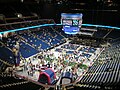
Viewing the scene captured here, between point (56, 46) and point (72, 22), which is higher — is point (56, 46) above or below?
below

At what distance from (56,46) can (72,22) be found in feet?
21.9

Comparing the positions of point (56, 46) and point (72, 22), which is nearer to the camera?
point (56, 46)

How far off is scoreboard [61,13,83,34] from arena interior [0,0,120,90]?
87.2 inches

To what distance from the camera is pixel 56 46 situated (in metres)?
35.4

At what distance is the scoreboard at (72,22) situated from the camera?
37312mm

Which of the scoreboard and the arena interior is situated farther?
the scoreboard

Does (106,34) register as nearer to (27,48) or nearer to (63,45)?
(63,45)

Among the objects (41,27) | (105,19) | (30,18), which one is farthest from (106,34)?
(30,18)

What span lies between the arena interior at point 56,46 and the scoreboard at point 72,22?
222 cm

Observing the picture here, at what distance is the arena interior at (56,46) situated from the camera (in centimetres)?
1886

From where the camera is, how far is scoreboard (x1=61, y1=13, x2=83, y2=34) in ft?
122

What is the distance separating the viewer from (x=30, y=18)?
39.2m

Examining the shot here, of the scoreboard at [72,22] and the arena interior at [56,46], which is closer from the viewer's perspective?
the arena interior at [56,46]

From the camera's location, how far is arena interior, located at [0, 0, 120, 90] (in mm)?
18856
